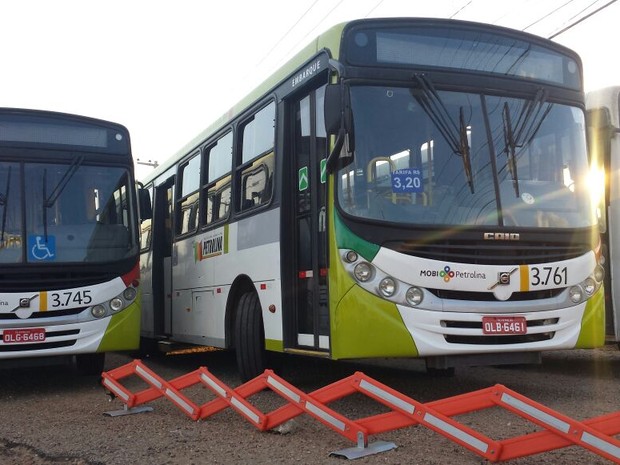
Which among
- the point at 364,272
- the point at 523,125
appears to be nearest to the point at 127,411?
the point at 364,272

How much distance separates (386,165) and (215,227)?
3646mm

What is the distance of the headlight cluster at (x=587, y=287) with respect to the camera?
701cm

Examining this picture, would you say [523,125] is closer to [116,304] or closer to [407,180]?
[407,180]

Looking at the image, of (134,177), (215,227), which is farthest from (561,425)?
(134,177)

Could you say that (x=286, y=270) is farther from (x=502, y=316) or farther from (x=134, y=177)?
(x=134, y=177)

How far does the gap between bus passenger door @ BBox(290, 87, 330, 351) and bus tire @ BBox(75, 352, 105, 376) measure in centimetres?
376

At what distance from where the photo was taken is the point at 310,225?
7.47 metres

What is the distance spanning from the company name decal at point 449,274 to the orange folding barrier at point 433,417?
1.42m

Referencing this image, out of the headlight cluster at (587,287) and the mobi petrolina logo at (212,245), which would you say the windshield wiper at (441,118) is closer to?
the headlight cluster at (587,287)

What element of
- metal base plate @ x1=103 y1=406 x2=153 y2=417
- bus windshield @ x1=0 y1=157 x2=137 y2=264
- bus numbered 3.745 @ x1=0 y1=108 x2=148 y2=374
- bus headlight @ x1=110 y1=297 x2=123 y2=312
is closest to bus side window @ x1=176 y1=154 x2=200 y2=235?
bus numbered 3.745 @ x1=0 y1=108 x2=148 y2=374

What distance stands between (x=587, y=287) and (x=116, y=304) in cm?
542

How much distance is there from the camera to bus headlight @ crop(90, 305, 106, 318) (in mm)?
9317

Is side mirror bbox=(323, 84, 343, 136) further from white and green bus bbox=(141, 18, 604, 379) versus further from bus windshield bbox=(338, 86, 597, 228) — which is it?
bus windshield bbox=(338, 86, 597, 228)

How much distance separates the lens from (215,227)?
987 cm
